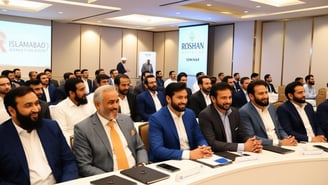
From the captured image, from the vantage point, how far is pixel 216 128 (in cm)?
311

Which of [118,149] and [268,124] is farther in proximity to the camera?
[268,124]

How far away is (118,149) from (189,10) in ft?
25.6

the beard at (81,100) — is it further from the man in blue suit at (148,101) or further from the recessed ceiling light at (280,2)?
the recessed ceiling light at (280,2)

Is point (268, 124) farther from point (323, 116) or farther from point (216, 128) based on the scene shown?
point (323, 116)

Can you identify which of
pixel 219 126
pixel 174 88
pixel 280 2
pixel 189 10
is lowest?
pixel 219 126

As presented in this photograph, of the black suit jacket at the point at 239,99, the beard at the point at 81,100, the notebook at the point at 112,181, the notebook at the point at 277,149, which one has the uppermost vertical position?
the beard at the point at 81,100

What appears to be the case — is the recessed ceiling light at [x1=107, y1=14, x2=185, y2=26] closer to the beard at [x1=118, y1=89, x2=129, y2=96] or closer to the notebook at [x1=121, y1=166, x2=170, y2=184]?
the beard at [x1=118, y1=89, x2=129, y2=96]

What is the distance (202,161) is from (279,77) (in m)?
9.66

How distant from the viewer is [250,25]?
37.8ft

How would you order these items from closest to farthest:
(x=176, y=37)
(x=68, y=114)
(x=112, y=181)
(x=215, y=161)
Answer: (x=112, y=181) < (x=215, y=161) < (x=68, y=114) < (x=176, y=37)

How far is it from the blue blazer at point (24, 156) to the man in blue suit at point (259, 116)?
71.8 inches

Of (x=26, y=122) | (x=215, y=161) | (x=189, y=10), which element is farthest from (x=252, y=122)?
(x=189, y=10)

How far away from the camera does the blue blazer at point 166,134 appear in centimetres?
283

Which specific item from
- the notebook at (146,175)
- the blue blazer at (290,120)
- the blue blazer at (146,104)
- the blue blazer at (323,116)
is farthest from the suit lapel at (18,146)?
the blue blazer at (323,116)
